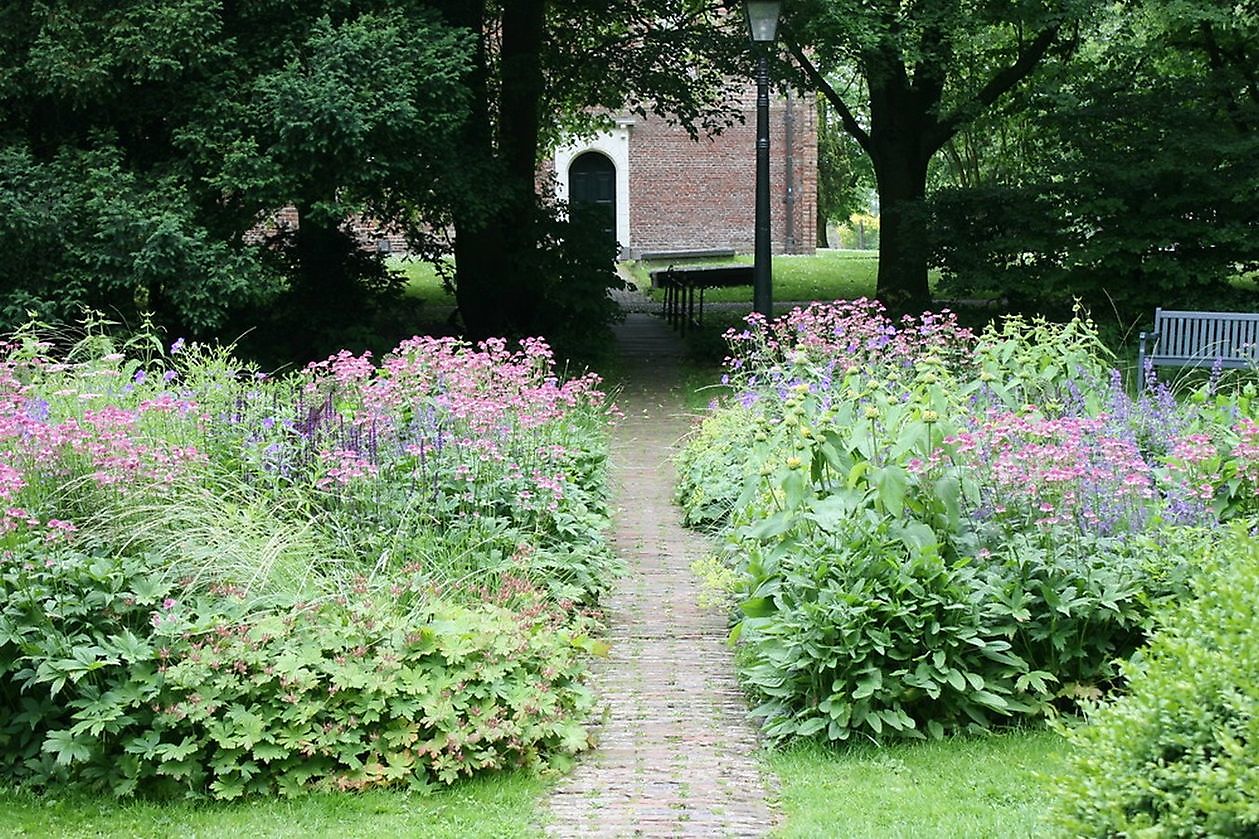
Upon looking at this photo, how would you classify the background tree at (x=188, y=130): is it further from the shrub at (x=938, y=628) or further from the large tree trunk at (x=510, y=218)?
the shrub at (x=938, y=628)

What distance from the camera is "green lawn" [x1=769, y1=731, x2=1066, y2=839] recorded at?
431cm

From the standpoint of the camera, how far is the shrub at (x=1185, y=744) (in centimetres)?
277

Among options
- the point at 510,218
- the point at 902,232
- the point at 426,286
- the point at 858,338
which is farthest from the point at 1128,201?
→ the point at 426,286

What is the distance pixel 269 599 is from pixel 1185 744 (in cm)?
342

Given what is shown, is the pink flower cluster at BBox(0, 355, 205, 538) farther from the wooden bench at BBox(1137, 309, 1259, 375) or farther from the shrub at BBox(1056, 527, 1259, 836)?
the wooden bench at BBox(1137, 309, 1259, 375)

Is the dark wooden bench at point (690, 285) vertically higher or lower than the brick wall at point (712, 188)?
lower

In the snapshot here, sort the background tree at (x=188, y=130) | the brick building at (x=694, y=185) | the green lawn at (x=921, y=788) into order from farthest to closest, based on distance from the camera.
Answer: the brick building at (x=694, y=185) < the background tree at (x=188, y=130) < the green lawn at (x=921, y=788)

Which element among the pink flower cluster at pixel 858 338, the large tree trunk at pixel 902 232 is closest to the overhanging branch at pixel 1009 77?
the large tree trunk at pixel 902 232

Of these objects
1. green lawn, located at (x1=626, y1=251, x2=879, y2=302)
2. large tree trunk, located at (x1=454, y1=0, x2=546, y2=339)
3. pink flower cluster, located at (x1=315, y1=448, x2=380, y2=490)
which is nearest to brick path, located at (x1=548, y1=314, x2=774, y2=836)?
pink flower cluster, located at (x1=315, y1=448, x2=380, y2=490)

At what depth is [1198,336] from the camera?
43.4ft

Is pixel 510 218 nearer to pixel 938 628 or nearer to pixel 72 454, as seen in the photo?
pixel 72 454

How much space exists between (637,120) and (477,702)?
3278cm

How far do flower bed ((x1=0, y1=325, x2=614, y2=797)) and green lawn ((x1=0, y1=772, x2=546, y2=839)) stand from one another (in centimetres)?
8

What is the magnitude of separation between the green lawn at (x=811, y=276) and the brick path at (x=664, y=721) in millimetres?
14213
